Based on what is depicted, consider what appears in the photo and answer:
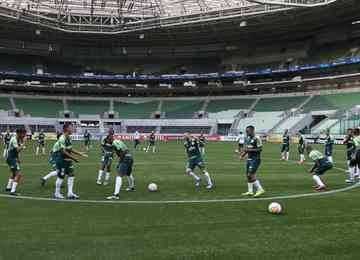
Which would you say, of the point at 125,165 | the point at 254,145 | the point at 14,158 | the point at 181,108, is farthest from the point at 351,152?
the point at 181,108

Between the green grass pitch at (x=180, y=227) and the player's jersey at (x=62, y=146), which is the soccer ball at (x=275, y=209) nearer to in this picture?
the green grass pitch at (x=180, y=227)

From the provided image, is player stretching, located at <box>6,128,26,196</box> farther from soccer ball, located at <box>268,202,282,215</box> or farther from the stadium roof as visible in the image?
the stadium roof

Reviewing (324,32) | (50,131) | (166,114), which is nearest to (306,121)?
(324,32)

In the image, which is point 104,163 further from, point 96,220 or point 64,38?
point 64,38

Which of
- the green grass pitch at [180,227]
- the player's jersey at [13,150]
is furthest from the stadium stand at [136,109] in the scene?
the player's jersey at [13,150]

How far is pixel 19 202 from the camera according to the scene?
1259 centimetres

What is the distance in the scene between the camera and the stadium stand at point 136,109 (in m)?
79.0

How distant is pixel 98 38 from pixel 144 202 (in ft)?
218

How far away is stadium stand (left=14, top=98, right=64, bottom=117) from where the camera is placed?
75688 millimetres

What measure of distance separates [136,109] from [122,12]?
22.1 metres

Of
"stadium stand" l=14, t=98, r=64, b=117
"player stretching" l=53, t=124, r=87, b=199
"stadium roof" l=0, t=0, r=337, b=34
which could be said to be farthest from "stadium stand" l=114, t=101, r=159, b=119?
"player stretching" l=53, t=124, r=87, b=199

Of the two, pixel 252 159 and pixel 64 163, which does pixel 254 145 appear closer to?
pixel 252 159

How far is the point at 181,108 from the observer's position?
80.6 meters

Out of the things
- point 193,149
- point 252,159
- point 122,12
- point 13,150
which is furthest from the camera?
point 122,12
